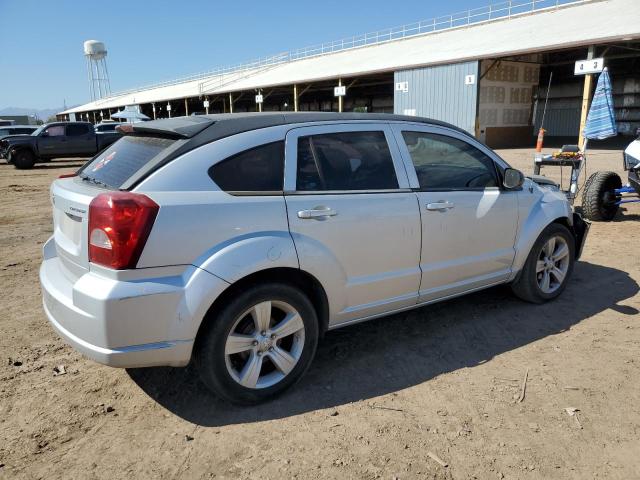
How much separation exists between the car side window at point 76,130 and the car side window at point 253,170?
19.3 meters

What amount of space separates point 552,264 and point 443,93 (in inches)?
835

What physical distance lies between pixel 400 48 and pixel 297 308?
31633 millimetres

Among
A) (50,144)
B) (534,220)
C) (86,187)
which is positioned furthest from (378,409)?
(50,144)

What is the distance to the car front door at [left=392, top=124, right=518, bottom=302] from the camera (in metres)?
3.59

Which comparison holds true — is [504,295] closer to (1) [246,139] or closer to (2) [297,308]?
(2) [297,308]

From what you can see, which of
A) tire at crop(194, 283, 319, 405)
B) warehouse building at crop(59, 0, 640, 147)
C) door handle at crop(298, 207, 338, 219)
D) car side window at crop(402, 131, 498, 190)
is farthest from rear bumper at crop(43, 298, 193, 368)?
warehouse building at crop(59, 0, 640, 147)

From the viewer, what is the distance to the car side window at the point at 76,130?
19.5 meters

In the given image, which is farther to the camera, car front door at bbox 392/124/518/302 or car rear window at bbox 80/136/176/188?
car front door at bbox 392/124/518/302

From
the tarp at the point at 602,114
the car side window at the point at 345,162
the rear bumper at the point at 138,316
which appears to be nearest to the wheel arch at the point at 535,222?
the car side window at the point at 345,162

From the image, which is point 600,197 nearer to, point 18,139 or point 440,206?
point 440,206

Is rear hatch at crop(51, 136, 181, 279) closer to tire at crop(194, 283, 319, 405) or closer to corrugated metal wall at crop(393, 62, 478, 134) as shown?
tire at crop(194, 283, 319, 405)

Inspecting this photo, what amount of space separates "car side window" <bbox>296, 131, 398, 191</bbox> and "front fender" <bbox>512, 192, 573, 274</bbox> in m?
1.47

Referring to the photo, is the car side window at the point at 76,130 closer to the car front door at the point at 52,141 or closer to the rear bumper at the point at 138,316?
the car front door at the point at 52,141

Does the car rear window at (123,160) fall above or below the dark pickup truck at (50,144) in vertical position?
above
